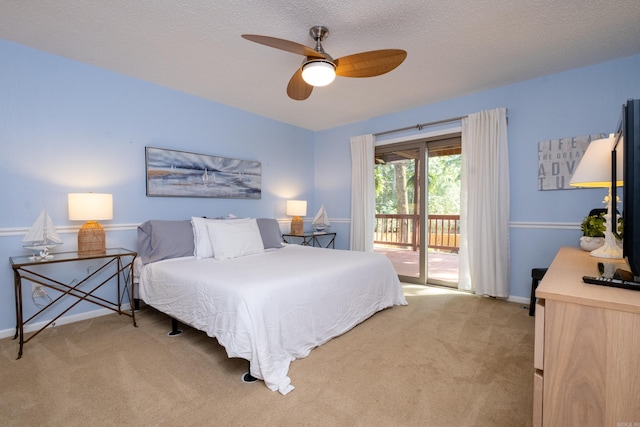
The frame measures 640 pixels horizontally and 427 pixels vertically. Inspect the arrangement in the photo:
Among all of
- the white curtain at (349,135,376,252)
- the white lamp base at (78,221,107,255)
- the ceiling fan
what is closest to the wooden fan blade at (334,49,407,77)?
the ceiling fan

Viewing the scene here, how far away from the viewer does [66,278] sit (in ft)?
8.70

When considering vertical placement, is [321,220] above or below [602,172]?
below

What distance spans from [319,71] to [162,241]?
2.10 metres

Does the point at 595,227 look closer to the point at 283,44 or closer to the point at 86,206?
the point at 283,44

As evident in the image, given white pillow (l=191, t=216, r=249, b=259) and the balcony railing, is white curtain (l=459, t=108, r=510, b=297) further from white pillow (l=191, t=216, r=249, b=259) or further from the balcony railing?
white pillow (l=191, t=216, r=249, b=259)

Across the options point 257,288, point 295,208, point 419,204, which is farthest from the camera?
Result: point 295,208

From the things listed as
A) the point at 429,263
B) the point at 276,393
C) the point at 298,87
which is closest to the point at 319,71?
the point at 298,87

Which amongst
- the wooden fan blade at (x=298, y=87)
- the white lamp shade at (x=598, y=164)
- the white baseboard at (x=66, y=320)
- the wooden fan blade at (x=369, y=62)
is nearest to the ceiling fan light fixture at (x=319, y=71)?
the wooden fan blade at (x=369, y=62)

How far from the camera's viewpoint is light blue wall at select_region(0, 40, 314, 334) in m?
2.39

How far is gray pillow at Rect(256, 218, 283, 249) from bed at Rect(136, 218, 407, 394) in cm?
3

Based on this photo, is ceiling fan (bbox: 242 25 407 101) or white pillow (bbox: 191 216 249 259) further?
white pillow (bbox: 191 216 249 259)

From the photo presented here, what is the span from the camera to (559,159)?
2971 mm

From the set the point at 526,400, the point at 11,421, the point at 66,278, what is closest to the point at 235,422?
the point at 11,421

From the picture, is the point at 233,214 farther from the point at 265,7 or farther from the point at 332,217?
the point at 265,7
